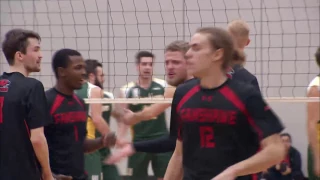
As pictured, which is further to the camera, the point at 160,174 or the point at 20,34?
the point at 160,174

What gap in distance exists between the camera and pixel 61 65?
612cm

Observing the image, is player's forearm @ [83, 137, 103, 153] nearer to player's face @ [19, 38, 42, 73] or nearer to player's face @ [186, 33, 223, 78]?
player's face @ [19, 38, 42, 73]

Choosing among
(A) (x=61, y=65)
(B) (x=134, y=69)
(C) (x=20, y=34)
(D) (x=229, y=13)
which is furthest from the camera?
(B) (x=134, y=69)

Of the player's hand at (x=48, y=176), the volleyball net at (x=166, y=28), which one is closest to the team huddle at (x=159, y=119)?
the player's hand at (x=48, y=176)

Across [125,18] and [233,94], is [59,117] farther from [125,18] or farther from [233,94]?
[125,18]

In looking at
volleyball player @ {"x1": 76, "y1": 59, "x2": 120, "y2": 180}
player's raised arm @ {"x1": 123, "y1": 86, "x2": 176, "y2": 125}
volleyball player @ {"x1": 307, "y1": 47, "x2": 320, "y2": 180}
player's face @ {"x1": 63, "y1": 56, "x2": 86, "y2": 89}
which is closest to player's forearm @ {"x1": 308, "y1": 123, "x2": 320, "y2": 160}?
volleyball player @ {"x1": 307, "y1": 47, "x2": 320, "y2": 180}

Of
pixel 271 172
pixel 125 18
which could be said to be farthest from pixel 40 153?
pixel 271 172

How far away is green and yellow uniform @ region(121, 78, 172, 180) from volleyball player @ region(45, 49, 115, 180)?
2.09 metres

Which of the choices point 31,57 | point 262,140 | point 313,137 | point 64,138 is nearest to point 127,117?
point 64,138

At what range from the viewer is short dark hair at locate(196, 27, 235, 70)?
404 cm

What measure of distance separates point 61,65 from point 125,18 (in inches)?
125

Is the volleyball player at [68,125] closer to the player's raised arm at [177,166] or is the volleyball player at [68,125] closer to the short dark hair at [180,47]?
the short dark hair at [180,47]

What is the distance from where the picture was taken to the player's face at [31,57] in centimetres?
557

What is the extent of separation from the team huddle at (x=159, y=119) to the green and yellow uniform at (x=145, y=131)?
0.01m
